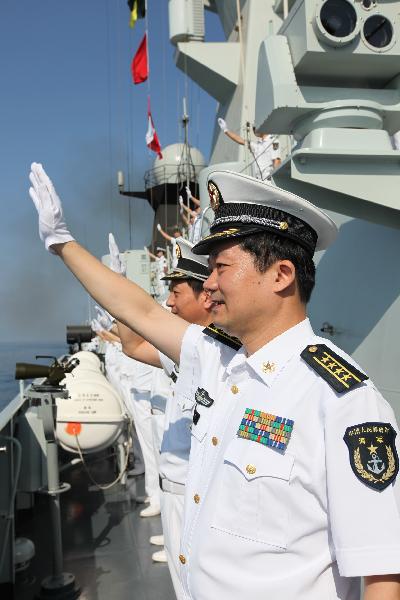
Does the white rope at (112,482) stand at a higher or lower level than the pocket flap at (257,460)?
lower

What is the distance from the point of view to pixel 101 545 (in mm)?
3834

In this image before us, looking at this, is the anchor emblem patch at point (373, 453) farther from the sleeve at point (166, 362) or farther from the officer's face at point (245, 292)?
the sleeve at point (166, 362)

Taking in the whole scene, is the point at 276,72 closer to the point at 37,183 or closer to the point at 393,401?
the point at 37,183

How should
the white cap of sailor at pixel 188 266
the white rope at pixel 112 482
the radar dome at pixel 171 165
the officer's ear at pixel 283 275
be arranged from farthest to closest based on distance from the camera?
the radar dome at pixel 171 165 → the white rope at pixel 112 482 → the white cap of sailor at pixel 188 266 → the officer's ear at pixel 283 275

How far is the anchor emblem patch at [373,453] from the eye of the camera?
99cm

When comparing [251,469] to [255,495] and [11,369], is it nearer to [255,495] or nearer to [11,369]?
[255,495]

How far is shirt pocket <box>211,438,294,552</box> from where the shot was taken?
1077 millimetres

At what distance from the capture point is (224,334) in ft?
5.32

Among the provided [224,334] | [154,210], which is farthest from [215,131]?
[154,210]

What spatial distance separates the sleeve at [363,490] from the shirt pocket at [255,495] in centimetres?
10

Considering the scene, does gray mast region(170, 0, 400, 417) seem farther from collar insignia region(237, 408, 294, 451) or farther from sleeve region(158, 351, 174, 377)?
collar insignia region(237, 408, 294, 451)

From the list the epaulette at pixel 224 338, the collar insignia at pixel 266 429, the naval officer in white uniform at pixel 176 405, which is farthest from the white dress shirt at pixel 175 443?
the collar insignia at pixel 266 429

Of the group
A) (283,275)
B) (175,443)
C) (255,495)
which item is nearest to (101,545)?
(175,443)

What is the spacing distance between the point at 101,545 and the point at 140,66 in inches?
454
